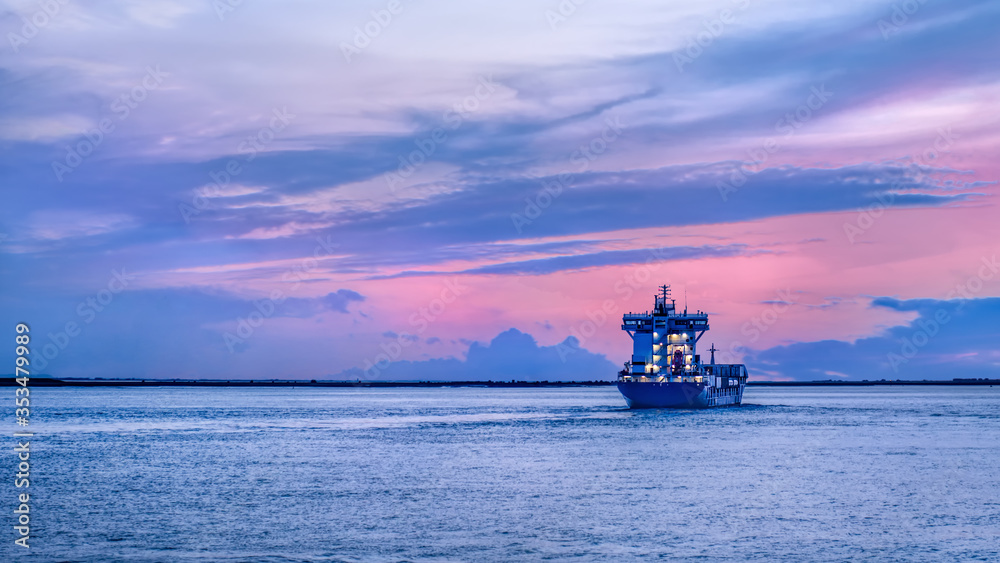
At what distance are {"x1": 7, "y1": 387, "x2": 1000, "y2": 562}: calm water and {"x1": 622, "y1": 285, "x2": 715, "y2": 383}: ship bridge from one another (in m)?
35.0

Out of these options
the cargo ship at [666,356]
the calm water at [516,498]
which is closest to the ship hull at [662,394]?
the cargo ship at [666,356]

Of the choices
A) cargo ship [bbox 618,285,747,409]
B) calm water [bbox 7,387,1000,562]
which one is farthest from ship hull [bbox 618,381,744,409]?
calm water [bbox 7,387,1000,562]

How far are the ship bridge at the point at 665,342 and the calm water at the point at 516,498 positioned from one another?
115 feet

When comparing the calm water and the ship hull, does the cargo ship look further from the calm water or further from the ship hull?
the calm water

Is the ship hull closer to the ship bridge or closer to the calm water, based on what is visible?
the ship bridge

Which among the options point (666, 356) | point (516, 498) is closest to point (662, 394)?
point (666, 356)

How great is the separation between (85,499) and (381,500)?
38.5 feet

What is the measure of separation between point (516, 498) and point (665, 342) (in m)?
71.5

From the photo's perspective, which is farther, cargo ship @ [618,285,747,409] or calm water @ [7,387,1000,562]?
cargo ship @ [618,285,747,409]

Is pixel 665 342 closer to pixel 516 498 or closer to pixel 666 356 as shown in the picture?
pixel 666 356

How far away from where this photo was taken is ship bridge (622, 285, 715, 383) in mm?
103619

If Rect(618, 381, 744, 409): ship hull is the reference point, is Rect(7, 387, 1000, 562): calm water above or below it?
below

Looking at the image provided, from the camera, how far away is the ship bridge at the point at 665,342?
340ft

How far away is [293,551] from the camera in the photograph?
25.5 meters
